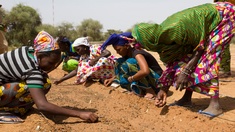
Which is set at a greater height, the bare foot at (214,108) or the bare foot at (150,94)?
the bare foot at (214,108)

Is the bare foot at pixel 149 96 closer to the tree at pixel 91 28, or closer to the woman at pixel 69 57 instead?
the woman at pixel 69 57

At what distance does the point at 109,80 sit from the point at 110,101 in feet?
4.04

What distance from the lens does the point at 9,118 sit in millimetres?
2834

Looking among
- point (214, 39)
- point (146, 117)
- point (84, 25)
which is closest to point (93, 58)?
point (146, 117)

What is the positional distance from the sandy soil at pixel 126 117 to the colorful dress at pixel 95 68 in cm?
91

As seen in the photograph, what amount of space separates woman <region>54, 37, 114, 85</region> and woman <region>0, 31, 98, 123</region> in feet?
8.42

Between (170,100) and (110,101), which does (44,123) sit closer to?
(110,101)

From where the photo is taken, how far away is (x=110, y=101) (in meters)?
4.12

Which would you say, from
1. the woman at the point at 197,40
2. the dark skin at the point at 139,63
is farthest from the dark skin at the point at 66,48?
the woman at the point at 197,40

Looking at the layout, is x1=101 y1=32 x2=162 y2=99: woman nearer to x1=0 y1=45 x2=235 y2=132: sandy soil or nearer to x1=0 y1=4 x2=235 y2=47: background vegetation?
x1=0 y1=45 x2=235 y2=132: sandy soil

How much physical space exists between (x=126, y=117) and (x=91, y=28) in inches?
1348

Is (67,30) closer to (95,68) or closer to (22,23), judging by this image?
(22,23)

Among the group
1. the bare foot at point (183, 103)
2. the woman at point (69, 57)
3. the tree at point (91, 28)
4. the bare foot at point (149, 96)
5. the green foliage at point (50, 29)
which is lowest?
the tree at point (91, 28)

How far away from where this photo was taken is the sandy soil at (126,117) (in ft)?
9.20
